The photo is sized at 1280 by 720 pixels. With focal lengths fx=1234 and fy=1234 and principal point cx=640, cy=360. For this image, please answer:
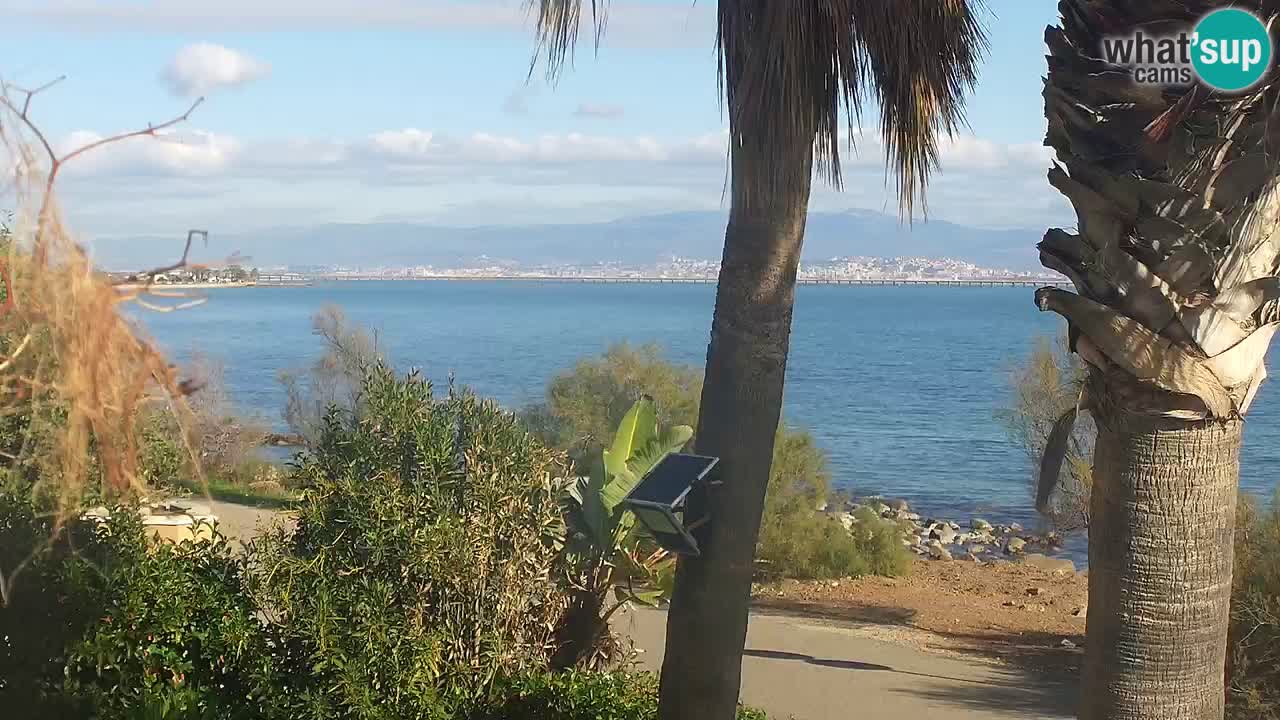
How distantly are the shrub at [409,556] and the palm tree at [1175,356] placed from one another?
3844 millimetres

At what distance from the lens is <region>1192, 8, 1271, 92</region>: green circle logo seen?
3.97m

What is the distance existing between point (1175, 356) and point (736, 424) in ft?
7.54

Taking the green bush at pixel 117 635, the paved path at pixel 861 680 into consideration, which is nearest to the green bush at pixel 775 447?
the paved path at pixel 861 680

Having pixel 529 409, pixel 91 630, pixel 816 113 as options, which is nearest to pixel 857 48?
pixel 816 113

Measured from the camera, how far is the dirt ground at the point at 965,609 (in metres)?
13.2

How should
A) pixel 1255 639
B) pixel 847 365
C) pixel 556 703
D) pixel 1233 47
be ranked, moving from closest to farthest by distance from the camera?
pixel 1233 47
pixel 556 703
pixel 1255 639
pixel 847 365

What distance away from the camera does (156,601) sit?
6.70 m

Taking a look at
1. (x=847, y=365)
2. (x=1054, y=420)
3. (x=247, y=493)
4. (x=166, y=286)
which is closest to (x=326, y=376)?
(x=247, y=493)

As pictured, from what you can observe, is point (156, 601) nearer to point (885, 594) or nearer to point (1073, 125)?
point (1073, 125)

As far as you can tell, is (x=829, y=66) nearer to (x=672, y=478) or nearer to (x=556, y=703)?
(x=672, y=478)

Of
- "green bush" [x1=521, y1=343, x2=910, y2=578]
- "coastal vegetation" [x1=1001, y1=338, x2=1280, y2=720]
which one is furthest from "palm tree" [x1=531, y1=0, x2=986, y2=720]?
"green bush" [x1=521, y1=343, x2=910, y2=578]

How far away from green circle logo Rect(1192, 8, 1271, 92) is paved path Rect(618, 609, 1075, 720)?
6.70 metres

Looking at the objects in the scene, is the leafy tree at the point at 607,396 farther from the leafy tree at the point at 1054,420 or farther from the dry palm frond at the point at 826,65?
the dry palm frond at the point at 826,65

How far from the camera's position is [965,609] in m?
15.6
